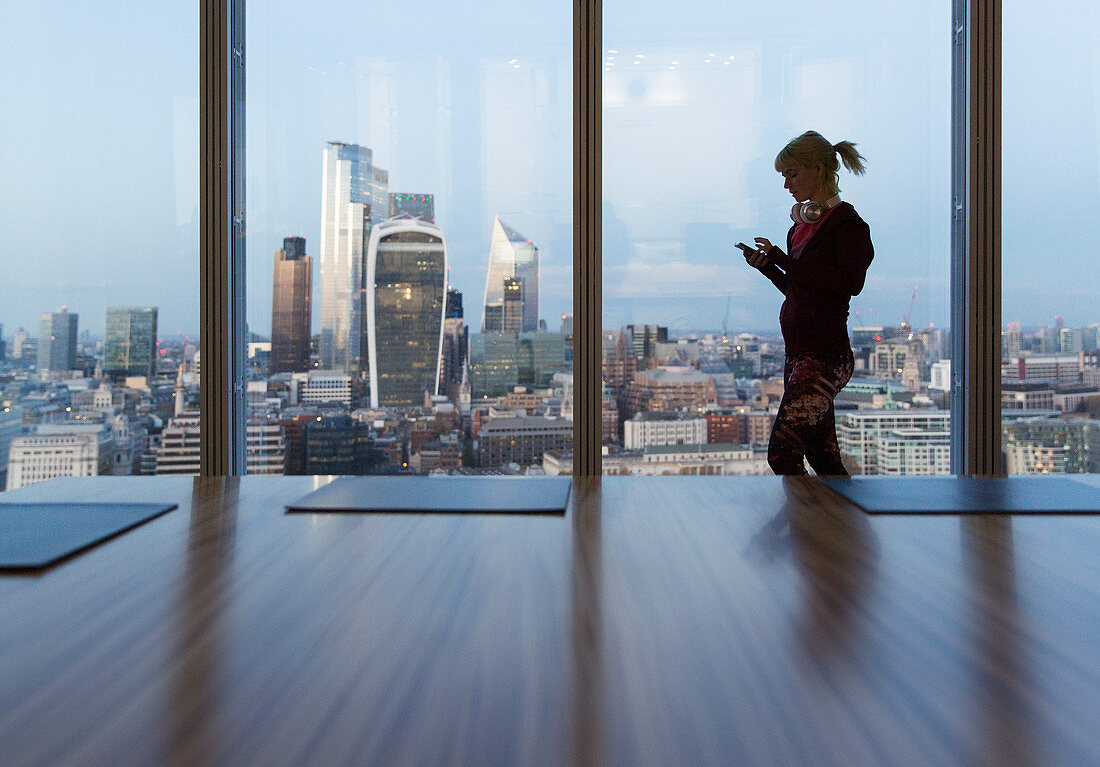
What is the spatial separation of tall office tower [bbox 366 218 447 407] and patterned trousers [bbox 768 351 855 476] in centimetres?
150

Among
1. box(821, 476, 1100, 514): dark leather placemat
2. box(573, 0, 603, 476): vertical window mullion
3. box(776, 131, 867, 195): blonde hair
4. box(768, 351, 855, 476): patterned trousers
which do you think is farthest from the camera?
box(573, 0, 603, 476): vertical window mullion

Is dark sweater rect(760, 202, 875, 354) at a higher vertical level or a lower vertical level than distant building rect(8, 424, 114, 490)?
higher

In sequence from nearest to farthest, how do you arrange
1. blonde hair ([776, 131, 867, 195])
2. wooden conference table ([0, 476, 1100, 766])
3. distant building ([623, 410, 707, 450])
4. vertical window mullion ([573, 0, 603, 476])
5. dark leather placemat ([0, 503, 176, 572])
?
1. wooden conference table ([0, 476, 1100, 766])
2. dark leather placemat ([0, 503, 176, 572])
3. blonde hair ([776, 131, 867, 195])
4. vertical window mullion ([573, 0, 603, 476])
5. distant building ([623, 410, 707, 450])

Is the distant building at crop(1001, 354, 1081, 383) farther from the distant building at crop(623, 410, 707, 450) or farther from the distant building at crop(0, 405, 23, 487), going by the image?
the distant building at crop(0, 405, 23, 487)

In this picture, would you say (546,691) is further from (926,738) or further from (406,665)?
(926,738)

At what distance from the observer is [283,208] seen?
3.33 m

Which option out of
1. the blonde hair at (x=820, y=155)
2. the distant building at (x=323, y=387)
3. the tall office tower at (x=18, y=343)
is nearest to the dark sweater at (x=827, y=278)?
the blonde hair at (x=820, y=155)

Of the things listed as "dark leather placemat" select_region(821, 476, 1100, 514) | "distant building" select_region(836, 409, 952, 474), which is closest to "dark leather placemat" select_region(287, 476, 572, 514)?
"dark leather placemat" select_region(821, 476, 1100, 514)

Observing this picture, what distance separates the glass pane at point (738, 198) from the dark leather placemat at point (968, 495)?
1999mm

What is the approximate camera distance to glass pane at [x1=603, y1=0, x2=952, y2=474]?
10.6 ft

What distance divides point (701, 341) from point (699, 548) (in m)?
2.51

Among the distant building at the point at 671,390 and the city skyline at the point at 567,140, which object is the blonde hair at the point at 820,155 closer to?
the city skyline at the point at 567,140

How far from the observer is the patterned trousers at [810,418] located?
2299mm

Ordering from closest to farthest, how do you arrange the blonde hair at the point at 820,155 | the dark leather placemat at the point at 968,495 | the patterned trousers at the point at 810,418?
the dark leather placemat at the point at 968,495
the patterned trousers at the point at 810,418
the blonde hair at the point at 820,155
